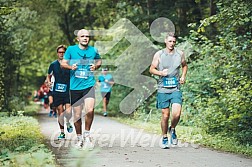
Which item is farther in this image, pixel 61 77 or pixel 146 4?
pixel 146 4

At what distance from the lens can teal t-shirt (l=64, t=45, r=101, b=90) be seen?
9992mm

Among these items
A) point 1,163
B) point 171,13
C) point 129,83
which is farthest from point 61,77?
point 129,83

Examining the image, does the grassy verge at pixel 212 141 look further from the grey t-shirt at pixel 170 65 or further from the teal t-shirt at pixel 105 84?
the teal t-shirt at pixel 105 84

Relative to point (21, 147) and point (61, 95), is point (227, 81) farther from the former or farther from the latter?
point (21, 147)

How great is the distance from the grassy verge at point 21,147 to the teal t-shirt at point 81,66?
4.46 feet

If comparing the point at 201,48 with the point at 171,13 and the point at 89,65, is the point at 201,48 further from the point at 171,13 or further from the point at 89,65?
the point at 89,65

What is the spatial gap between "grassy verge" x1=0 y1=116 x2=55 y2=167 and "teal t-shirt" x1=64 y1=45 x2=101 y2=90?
1.36 meters

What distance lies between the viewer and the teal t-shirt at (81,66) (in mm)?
9992

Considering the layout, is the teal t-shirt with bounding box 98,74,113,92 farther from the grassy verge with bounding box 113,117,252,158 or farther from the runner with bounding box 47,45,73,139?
the runner with bounding box 47,45,73,139

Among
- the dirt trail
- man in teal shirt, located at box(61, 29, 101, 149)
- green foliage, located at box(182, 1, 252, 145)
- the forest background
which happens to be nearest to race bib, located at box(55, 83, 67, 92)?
the dirt trail

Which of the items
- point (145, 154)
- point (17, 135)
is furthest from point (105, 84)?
point (145, 154)

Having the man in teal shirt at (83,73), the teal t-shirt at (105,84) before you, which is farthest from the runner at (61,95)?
the teal t-shirt at (105,84)

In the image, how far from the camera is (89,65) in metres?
9.98

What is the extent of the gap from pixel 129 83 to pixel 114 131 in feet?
26.3
